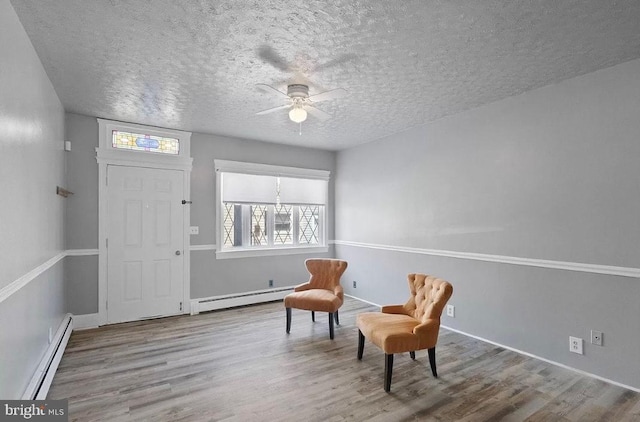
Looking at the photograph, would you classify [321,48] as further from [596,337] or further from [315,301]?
[596,337]

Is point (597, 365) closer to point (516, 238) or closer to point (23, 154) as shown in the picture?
point (516, 238)

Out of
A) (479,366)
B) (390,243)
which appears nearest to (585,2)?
(479,366)

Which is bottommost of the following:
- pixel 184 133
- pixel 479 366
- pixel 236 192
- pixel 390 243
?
pixel 479 366

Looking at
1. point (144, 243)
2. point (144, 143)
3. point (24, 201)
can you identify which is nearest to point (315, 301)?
point (144, 243)

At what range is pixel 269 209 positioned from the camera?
541cm

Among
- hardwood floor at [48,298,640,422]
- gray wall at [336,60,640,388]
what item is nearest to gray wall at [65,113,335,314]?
hardwood floor at [48,298,640,422]

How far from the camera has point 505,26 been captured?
6.91 feet

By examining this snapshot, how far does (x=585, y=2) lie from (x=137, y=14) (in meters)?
2.72

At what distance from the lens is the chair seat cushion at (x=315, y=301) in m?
3.68

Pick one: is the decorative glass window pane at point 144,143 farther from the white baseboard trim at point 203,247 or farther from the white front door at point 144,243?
the white baseboard trim at point 203,247

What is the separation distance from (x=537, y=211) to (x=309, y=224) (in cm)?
363

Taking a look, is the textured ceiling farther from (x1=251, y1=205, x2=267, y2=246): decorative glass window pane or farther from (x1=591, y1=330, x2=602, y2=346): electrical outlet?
(x1=591, y1=330, x2=602, y2=346): electrical outlet

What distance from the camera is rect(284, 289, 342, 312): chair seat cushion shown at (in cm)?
368

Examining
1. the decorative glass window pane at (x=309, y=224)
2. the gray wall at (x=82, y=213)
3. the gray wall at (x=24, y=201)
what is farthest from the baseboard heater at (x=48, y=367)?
the decorative glass window pane at (x=309, y=224)
